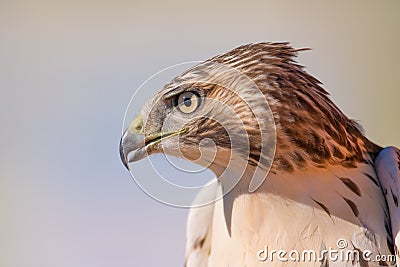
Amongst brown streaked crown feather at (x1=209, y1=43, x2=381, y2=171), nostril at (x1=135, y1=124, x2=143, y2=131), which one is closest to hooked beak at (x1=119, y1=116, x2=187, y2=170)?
nostril at (x1=135, y1=124, x2=143, y2=131)

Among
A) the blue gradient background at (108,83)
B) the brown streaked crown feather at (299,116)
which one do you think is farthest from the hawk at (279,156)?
the blue gradient background at (108,83)

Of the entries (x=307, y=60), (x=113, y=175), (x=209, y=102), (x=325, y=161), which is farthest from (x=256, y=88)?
(x=113, y=175)

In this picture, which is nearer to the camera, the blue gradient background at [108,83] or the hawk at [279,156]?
the hawk at [279,156]

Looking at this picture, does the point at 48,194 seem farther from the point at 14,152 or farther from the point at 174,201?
the point at 174,201

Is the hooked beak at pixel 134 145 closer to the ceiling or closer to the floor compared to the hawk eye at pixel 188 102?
closer to the floor

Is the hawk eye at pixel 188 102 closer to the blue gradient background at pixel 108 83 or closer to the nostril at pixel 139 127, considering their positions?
the nostril at pixel 139 127

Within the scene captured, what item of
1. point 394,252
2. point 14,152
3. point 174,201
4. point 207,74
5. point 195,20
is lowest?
point 394,252

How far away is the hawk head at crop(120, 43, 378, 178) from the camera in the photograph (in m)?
1.13

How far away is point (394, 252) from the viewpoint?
1101 mm

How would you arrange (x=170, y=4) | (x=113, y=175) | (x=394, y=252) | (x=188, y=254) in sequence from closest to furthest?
(x=394, y=252) < (x=188, y=254) < (x=113, y=175) < (x=170, y=4)

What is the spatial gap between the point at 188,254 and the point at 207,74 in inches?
16.4

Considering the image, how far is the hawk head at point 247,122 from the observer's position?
44.7 inches

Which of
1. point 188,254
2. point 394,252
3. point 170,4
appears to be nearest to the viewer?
point 394,252

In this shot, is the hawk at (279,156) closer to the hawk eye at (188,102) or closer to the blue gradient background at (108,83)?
the hawk eye at (188,102)
